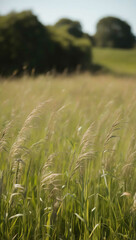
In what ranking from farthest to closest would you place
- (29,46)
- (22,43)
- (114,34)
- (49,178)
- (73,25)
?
(114,34)
(73,25)
(29,46)
(22,43)
(49,178)

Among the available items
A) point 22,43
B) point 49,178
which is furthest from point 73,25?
point 49,178

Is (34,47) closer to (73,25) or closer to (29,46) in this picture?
(29,46)

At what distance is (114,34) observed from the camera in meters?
59.2

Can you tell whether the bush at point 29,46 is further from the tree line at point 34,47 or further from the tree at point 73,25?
the tree at point 73,25

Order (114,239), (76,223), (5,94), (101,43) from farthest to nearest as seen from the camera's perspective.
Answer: (101,43), (5,94), (76,223), (114,239)

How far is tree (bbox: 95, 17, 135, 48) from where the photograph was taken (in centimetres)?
5734

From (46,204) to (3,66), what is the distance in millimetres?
14051

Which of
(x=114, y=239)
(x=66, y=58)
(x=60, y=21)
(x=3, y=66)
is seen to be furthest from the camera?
(x=60, y=21)

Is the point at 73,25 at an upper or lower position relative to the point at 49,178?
upper

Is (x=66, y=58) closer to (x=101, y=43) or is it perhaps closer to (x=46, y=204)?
(x=46, y=204)

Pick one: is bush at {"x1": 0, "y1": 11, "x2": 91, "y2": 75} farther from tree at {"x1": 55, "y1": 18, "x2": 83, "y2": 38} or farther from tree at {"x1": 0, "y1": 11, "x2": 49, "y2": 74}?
tree at {"x1": 55, "y1": 18, "x2": 83, "y2": 38}

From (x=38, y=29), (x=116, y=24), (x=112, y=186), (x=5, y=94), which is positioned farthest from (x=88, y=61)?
(x=116, y=24)

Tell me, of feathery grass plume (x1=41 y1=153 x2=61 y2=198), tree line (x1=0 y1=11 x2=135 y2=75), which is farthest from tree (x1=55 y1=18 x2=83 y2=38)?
feathery grass plume (x1=41 y1=153 x2=61 y2=198)

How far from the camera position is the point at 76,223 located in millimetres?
1738
